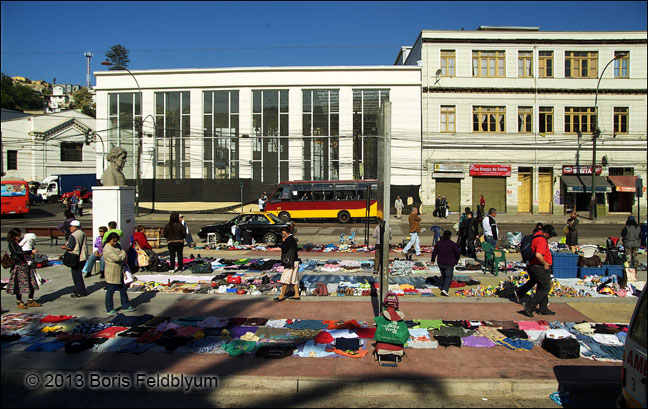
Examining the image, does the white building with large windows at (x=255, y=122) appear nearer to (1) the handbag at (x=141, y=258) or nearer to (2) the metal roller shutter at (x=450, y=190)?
(2) the metal roller shutter at (x=450, y=190)

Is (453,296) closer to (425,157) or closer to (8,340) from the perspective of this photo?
(8,340)

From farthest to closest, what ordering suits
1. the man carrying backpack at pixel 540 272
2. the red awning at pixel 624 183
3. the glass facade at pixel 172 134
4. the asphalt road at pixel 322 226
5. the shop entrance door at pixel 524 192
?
the glass facade at pixel 172 134, the shop entrance door at pixel 524 192, the red awning at pixel 624 183, the asphalt road at pixel 322 226, the man carrying backpack at pixel 540 272

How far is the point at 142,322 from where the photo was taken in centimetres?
898

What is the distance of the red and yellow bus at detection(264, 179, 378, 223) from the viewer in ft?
110

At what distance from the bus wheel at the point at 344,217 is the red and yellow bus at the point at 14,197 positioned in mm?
23541

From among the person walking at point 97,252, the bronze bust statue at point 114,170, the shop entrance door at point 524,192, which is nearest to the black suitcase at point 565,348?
the person walking at point 97,252

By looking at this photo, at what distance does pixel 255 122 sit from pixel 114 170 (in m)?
28.9

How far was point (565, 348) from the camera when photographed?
7402 millimetres

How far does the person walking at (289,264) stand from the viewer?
34.8ft

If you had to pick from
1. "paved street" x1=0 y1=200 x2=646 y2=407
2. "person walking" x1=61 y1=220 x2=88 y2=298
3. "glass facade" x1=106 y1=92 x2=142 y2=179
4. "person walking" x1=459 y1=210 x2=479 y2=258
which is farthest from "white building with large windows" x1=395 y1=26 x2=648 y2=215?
"paved street" x1=0 y1=200 x2=646 y2=407

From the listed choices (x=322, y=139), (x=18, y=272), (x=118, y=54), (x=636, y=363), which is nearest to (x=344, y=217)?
(x=322, y=139)

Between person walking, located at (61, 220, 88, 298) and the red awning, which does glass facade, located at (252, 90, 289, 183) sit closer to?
the red awning

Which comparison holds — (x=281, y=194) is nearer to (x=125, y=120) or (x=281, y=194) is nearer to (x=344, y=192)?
(x=344, y=192)

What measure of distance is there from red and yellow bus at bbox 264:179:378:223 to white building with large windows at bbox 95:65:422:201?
788 cm
